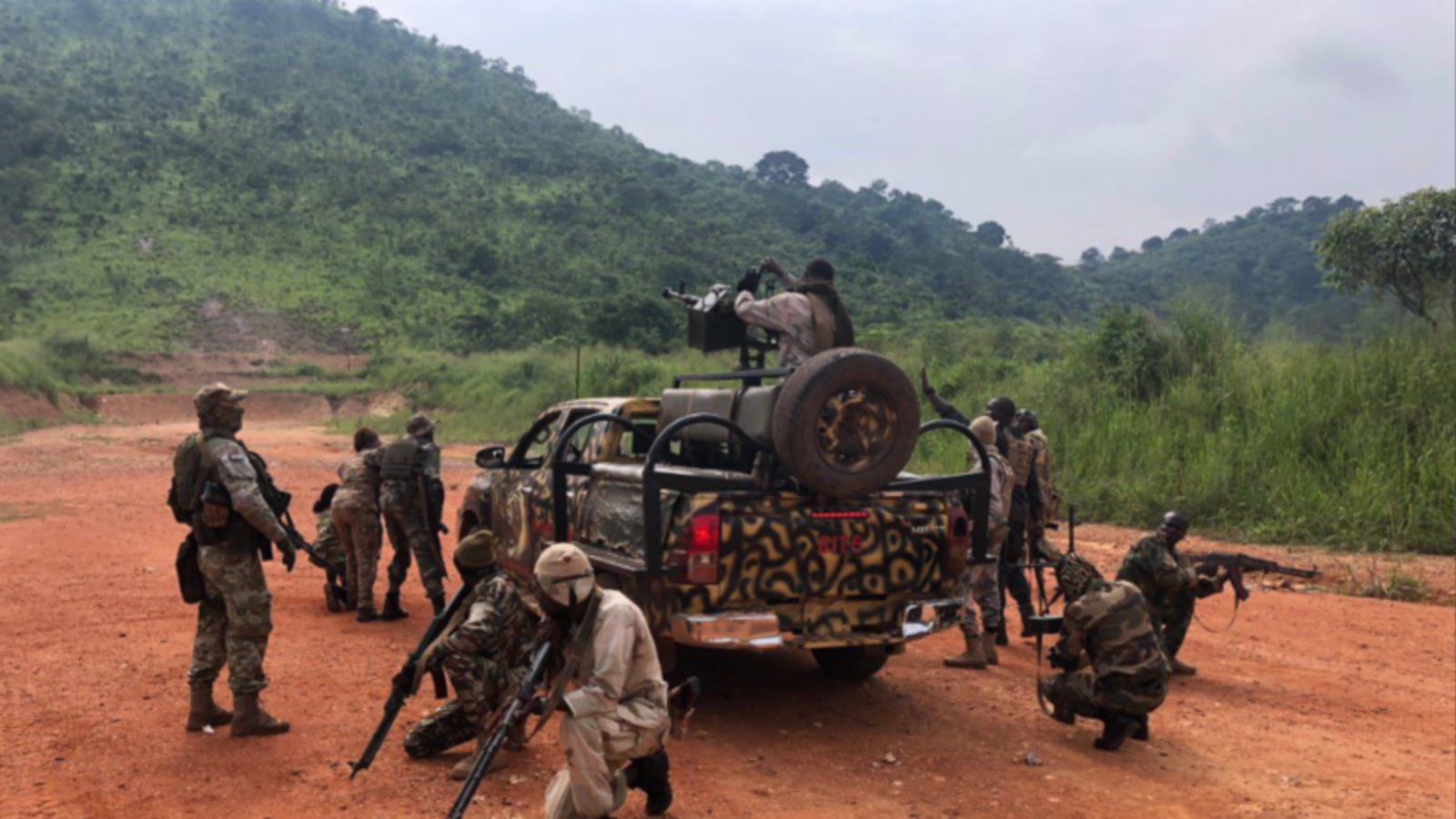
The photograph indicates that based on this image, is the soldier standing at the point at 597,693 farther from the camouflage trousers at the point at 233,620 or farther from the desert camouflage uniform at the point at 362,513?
the desert camouflage uniform at the point at 362,513

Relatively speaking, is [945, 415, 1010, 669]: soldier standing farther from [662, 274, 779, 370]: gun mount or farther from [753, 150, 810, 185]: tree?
[753, 150, 810, 185]: tree

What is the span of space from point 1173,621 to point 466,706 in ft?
15.3

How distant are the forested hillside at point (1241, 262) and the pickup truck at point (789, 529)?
39.9 meters

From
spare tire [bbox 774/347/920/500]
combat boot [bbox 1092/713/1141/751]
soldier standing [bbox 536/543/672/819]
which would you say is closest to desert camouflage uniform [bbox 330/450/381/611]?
spare tire [bbox 774/347/920/500]

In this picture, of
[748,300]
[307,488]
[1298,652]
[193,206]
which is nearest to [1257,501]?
[1298,652]

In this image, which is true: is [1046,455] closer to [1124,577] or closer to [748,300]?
[1124,577]

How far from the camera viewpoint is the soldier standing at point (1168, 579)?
691 centimetres

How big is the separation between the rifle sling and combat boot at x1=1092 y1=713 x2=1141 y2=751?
3099 millimetres

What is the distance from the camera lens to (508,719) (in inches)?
161

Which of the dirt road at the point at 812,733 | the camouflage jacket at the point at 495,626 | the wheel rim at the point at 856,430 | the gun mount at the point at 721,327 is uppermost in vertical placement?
the gun mount at the point at 721,327

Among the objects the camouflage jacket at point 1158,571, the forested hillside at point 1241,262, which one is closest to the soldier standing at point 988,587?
the camouflage jacket at point 1158,571

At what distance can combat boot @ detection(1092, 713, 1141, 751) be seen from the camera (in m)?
5.78

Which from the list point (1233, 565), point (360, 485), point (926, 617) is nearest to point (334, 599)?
point (360, 485)

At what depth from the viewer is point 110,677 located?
6582mm
